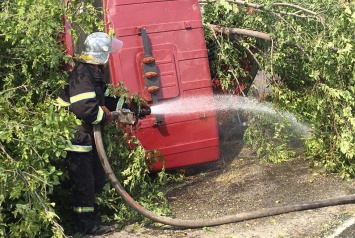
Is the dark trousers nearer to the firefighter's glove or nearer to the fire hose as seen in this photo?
the fire hose

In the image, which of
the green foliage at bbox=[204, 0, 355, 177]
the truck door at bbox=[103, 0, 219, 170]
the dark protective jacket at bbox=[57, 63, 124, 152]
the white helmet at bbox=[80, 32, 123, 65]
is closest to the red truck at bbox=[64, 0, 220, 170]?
the truck door at bbox=[103, 0, 219, 170]

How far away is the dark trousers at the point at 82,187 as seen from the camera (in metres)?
5.47

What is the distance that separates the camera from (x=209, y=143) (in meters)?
6.85

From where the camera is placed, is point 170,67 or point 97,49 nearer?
point 97,49

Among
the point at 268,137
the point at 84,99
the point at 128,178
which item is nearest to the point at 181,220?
the point at 128,178

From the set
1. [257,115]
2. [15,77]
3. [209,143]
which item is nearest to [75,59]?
[15,77]

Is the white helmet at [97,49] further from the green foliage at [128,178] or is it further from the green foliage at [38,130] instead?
the green foliage at [128,178]

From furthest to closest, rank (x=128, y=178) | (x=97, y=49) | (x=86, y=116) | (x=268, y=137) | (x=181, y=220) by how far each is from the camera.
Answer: (x=268, y=137) → (x=128, y=178) → (x=97, y=49) → (x=181, y=220) → (x=86, y=116)

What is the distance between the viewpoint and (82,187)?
18.0ft

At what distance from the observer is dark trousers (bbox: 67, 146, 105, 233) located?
215 inches

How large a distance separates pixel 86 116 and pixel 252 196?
1870mm

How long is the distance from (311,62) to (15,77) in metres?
3.06

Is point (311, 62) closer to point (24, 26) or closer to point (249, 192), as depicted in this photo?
point (249, 192)

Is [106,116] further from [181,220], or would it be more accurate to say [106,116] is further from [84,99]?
[181,220]
